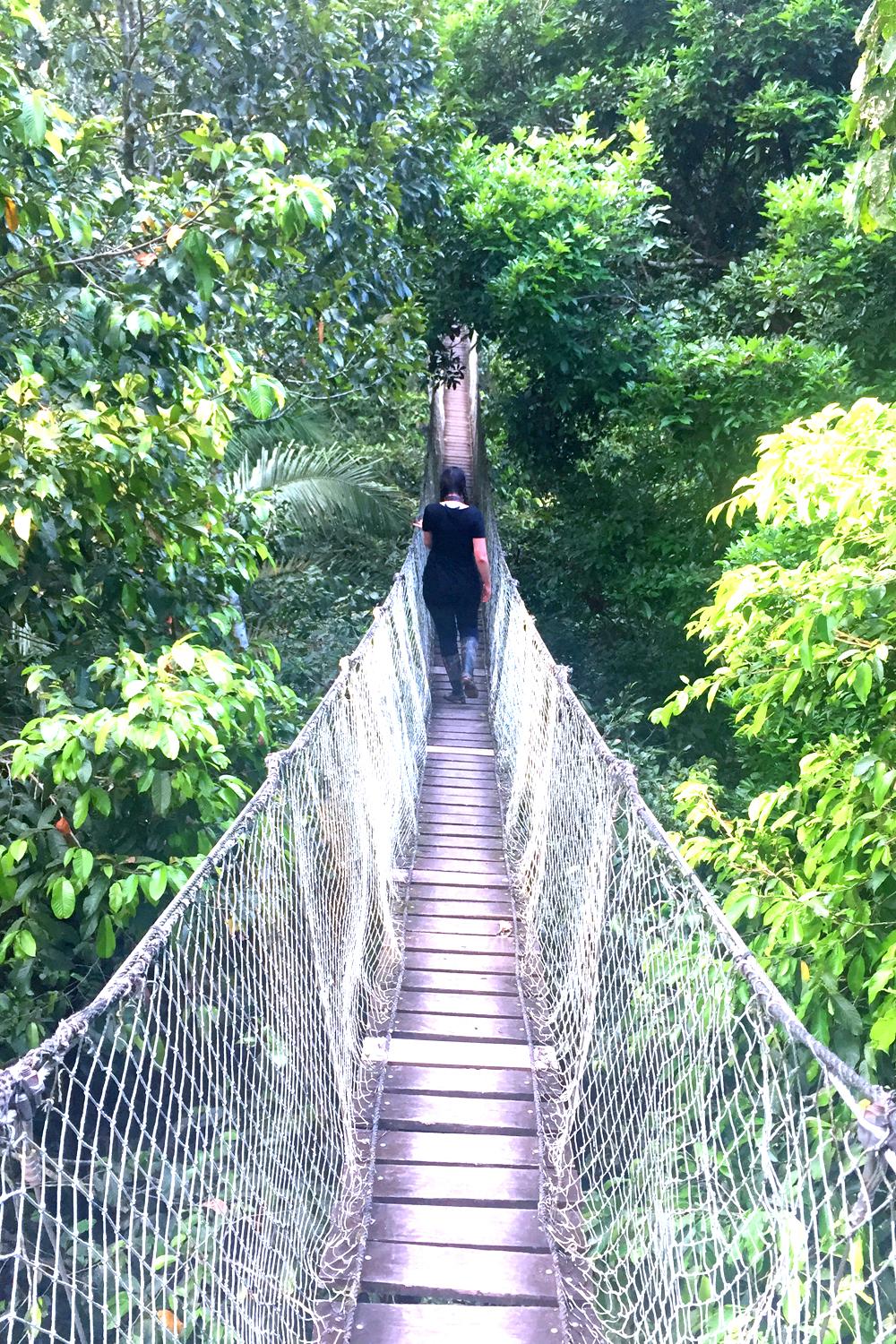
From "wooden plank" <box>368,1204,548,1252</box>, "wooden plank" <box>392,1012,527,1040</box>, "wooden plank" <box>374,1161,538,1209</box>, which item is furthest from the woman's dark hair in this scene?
"wooden plank" <box>368,1204,548,1252</box>

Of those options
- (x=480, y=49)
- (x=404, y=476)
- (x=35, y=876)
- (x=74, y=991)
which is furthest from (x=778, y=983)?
(x=480, y=49)

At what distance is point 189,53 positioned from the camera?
142 inches

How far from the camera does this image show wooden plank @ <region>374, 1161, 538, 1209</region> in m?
2.02

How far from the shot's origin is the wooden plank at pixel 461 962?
285cm

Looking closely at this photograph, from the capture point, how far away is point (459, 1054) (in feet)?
8.11

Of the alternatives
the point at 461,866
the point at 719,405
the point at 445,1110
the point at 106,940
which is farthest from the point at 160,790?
the point at 719,405

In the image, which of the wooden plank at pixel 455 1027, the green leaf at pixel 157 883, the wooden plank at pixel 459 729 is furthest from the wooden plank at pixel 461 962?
the wooden plank at pixel 459 729

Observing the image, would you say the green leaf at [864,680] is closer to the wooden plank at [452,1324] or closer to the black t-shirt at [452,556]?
the wooden plank at [452,1324]

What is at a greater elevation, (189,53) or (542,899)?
(189,53)

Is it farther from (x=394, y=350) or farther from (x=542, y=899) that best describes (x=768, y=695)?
(x=394, y=350)

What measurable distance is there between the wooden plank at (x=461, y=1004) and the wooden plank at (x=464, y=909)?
0.44 metres

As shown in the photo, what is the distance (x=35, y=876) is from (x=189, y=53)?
3247 millimetres

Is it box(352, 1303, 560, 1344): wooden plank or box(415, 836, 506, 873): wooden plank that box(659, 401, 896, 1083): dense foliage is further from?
box(415, 836, 506, 873): wooden plank

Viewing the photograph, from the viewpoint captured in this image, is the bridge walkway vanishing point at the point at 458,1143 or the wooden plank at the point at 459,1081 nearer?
the bridge walkway vanishing point at the point at 458,1143
